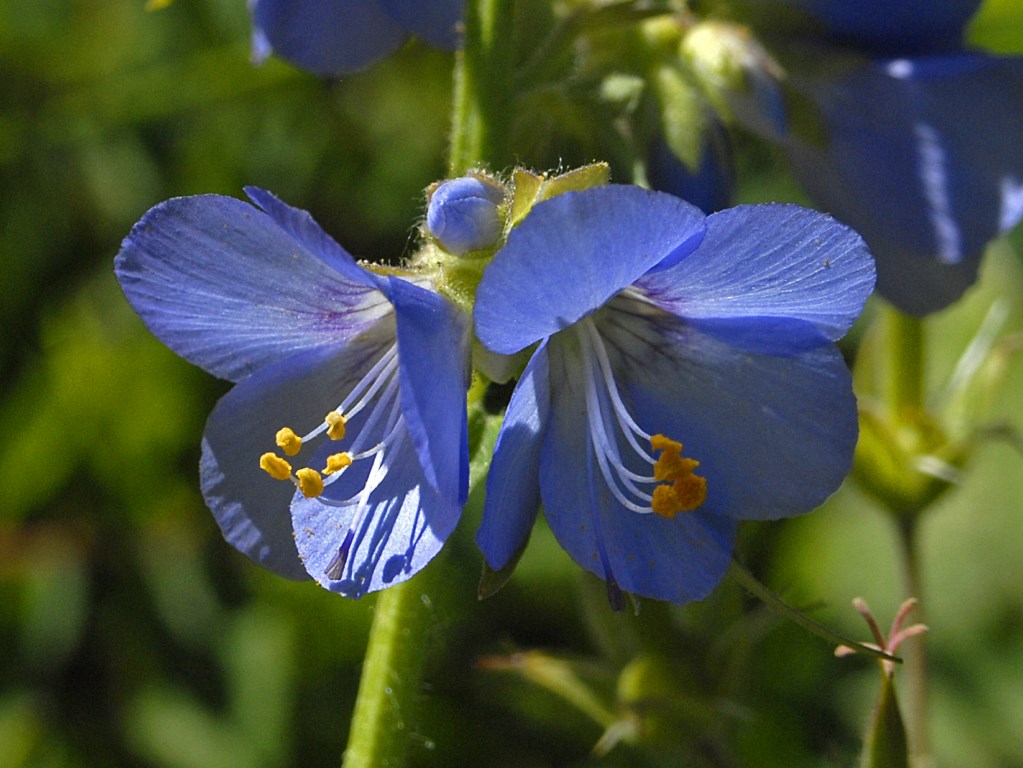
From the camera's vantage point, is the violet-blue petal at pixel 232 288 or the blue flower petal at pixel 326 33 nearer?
the violet-blue petal at pixel 232 288

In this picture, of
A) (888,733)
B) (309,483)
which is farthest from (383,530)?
(888,733)

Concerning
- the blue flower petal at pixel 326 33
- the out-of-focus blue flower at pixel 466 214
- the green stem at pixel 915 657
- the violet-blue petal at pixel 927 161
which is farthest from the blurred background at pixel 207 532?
the out-of-focus blue flower at pixel 466 214

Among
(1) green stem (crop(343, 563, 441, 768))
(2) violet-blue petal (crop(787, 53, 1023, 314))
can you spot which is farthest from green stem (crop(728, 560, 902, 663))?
(2) violet-blue petal (crop(787, 53, 1023, 314))

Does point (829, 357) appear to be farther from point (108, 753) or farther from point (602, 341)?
point (108, 753)

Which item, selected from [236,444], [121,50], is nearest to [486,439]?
[236,444]

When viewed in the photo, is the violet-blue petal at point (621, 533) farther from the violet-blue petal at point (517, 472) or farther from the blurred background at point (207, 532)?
the blurred background at point (207, 532)

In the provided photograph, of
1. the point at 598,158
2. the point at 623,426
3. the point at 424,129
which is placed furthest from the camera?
the point at 424,129

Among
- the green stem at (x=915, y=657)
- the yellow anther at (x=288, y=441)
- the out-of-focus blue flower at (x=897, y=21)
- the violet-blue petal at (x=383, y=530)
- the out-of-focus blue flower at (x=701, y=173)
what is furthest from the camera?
the green stem at (x=915, y=657)
